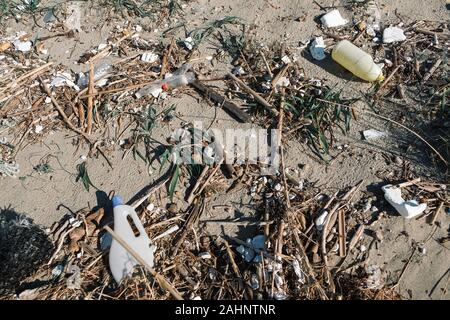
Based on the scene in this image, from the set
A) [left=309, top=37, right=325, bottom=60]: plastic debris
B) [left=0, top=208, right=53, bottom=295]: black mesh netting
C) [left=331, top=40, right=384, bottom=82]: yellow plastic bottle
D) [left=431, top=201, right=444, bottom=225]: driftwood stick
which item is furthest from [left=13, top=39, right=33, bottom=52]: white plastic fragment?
[left=431, top=201, right=444, bottom=225]: driftwood stick

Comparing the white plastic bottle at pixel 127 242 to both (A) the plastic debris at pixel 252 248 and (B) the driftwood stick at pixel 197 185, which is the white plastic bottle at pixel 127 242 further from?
(A) the plastic debris at pixel 252 248

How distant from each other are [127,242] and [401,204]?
4.23 ft

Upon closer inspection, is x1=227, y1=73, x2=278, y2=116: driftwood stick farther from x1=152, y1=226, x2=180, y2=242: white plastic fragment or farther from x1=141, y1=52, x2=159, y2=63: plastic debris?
x1=152, y1=226, x2=180, y2=242: white plastic fragment

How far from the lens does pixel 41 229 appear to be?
2488 millimetres

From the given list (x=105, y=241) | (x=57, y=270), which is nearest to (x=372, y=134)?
(x=105, y=241)

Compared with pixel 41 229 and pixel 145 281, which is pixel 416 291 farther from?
pixel 41 229

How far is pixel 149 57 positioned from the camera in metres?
3.02

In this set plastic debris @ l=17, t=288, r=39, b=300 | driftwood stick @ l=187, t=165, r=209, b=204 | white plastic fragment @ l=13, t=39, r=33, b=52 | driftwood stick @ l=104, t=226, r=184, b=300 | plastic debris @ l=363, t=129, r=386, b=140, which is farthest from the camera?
white plastic fragment @ l=13, t=39, r=33, b=52

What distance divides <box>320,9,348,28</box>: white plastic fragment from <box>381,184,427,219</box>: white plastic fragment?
1.16 metres

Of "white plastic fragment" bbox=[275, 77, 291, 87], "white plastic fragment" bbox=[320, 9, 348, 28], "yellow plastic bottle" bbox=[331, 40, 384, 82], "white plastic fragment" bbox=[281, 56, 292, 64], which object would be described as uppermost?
"white plastic fragment" bbox=[320, 9, 348, 28]

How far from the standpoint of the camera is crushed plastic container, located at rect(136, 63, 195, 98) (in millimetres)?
2869

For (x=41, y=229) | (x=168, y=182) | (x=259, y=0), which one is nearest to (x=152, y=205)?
(x=168, y=182)

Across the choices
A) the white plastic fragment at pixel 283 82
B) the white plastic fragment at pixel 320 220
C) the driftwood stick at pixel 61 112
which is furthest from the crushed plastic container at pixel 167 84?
the white plastic fragment at pixel 320 220

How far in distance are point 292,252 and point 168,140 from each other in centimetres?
91
